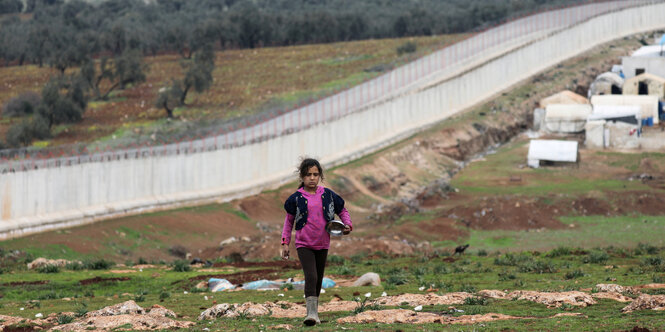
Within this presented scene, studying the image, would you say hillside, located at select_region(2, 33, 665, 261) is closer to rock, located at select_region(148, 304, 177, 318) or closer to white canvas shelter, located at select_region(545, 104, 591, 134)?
white canvas shelter, located at select_region(545, 104, 591, 134)

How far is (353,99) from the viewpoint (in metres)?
71.1

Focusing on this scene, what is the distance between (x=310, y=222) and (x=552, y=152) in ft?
164

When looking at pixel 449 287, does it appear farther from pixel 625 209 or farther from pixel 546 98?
pixel 546 98

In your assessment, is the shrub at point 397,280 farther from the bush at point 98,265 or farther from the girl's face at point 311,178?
the bush at point 98,265

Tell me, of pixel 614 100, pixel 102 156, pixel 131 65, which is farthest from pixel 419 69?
pixel 102 156

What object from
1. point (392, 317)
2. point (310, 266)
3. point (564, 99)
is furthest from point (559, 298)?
point (564, 99)

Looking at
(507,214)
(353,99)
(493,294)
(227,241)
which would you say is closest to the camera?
(493,294)

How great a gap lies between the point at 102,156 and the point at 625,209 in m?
25.5

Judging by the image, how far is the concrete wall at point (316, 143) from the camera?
41.3m

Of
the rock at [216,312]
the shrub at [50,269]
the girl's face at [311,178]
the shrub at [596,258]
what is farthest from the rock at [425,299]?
the shrub at [50,269]

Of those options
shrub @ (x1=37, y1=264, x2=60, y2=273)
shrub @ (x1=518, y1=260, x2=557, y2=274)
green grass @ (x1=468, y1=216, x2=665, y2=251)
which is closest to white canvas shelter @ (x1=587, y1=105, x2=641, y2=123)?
green grass @ (x1=468, y1=216, x2=665, y2=251)

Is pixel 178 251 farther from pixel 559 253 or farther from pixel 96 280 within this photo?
pixel 559 253

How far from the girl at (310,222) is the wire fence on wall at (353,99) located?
2773cm

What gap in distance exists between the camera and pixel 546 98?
253 feet
